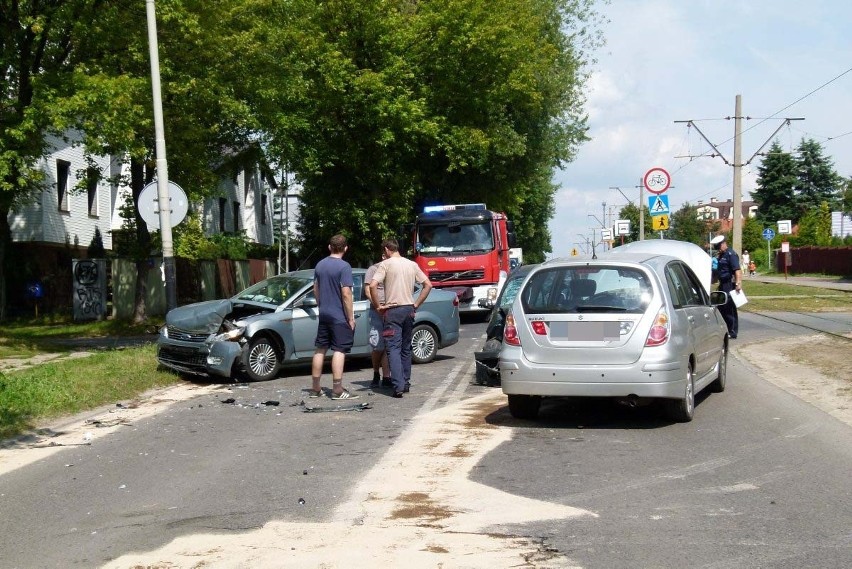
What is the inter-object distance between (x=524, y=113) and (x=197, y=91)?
65.5ft

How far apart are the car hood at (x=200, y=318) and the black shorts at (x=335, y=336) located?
2.60m

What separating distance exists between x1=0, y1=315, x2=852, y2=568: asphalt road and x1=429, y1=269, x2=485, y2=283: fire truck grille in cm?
1389

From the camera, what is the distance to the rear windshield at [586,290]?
372 inches

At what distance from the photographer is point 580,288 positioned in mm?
9680

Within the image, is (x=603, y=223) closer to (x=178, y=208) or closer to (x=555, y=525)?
(x=178, y=208)

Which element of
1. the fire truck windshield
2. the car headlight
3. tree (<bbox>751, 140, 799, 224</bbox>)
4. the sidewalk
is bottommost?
the sidewalk

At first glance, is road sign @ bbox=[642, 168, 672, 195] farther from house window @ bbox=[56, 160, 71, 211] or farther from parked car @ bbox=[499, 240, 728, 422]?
house window @ bbox=[56, 160, 71, 211]

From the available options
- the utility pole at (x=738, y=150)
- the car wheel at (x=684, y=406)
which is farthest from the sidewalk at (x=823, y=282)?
the car wheel at (x=684, y=406)

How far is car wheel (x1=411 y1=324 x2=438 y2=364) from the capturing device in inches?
619

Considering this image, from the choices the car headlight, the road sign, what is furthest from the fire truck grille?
the car headlight

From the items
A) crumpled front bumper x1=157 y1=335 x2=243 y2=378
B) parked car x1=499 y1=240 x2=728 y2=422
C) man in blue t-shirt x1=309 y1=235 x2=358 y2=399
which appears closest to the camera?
parked car x1=499 y1=240 x2=728 y2=422

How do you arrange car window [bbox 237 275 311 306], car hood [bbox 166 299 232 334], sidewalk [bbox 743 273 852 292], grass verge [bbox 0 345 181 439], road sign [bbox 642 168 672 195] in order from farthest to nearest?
sidewalk [bbox 743 273 852 292]
road sign [bbox 642 168 672 195]
car window [bbox 237 275 311 306]
car hood [bbox 166 299 232 334]
grass verge [bbox 0 345 181 439]

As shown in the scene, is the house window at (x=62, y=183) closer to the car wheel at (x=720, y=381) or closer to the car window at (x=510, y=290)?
the car window at (x=510, y=290)

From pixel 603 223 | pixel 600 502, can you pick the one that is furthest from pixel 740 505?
pixel 603 223
